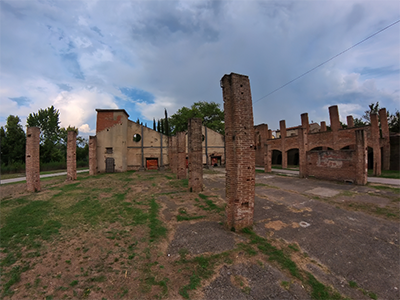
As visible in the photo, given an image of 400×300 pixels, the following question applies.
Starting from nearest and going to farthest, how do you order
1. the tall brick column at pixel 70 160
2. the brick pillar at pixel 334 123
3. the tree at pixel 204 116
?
1. the tall brick column at pixel 70 160
2. the brick pillar at pixel 334 123
3. the tree at pixel 204 116

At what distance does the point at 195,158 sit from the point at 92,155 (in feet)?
46.7

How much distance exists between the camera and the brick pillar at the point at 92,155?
59.6ft

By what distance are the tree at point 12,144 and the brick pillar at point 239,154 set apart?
3199cm

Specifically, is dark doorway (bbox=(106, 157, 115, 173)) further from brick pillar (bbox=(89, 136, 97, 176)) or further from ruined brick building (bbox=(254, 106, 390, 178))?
ruined brick building (bbox=(254, 106, 390, 178))

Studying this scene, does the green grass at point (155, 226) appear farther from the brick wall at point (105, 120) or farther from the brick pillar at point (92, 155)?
the brick wall at point (105, 120)

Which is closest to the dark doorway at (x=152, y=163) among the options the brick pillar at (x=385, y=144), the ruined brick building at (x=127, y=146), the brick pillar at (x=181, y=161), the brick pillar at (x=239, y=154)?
the ruined brick building at (x=127, y=146)

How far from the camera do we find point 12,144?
2409 cm

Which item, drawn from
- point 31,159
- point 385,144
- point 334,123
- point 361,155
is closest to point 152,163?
point 31,159

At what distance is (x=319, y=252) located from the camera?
13.1ft

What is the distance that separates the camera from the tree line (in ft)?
77.2

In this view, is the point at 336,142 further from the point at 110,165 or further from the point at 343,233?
the point at 110,165

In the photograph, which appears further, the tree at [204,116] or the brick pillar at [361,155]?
the tree at [204,116]

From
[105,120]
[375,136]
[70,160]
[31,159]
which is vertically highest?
[105,120]

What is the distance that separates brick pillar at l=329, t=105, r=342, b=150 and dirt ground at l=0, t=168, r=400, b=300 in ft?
49.5
